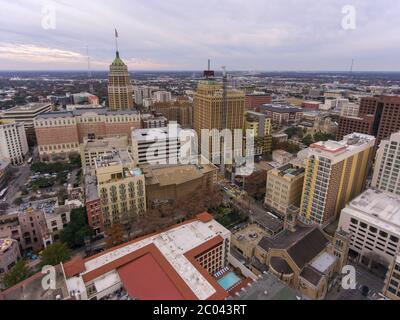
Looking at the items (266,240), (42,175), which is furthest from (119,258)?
(42,175)

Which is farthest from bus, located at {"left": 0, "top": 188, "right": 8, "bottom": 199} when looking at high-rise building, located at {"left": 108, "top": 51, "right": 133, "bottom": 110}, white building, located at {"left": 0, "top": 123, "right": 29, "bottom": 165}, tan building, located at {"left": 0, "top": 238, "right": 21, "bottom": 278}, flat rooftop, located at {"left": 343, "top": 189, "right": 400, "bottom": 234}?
flat rooftop, located at {"left": 343, "top": 189, "right": 400, "bottom": 234}


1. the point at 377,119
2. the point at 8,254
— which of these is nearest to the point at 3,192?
the point at 8,254

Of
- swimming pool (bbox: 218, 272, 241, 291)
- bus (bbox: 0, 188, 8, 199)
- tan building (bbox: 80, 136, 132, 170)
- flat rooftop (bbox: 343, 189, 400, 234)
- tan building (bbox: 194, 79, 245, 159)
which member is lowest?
bus (bbox: 0, 188, 8, 199)

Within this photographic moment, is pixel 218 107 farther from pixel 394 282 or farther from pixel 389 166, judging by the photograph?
pixel 394 282

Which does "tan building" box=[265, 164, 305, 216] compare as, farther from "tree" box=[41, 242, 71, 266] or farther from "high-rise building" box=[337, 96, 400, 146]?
"high-rise building" box=[337, 96, 400, 146]

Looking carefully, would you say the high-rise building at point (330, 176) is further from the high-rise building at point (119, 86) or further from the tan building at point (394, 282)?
the high-rise building at point (119, 86)

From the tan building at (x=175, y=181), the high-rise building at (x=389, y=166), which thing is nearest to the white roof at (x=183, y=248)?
the tan building at (x=175, y=181)
